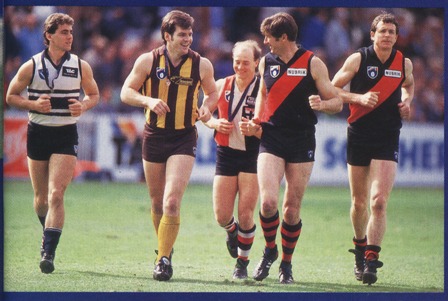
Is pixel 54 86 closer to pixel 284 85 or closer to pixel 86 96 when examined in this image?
pixel 86 96

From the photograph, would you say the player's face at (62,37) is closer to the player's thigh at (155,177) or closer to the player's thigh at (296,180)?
the player's thigh at (155,177)

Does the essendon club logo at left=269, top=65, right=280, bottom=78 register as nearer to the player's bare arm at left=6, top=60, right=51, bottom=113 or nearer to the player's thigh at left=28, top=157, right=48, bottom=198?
the player's bare arm at left=6, top=60, right=51, bottom=113

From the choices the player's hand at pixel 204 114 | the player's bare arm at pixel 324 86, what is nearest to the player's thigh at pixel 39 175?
the player's hand at pixel 204 114

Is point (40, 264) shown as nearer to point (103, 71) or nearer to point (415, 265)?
point (415, 265)

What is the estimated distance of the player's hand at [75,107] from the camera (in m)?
8.86

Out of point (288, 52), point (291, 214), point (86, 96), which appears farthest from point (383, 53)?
point (86, 96)

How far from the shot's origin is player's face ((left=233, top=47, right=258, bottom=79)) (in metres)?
9.04

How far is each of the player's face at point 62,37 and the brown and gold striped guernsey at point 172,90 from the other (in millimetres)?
746

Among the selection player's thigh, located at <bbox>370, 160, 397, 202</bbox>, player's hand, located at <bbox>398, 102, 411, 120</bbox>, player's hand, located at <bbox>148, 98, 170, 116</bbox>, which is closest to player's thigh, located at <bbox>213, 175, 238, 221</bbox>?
player's hand, located at <bbox>148, 98, 170, 116</bbox>

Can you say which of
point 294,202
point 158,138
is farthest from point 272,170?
point 158,138

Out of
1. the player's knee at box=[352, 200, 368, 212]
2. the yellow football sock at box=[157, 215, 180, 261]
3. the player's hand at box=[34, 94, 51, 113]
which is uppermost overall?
the player's hand at box=[34, 94, 51, 113]

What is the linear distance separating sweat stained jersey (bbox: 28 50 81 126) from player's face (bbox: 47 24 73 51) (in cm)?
9

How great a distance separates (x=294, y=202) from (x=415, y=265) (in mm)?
1877

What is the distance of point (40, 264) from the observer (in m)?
8.75
